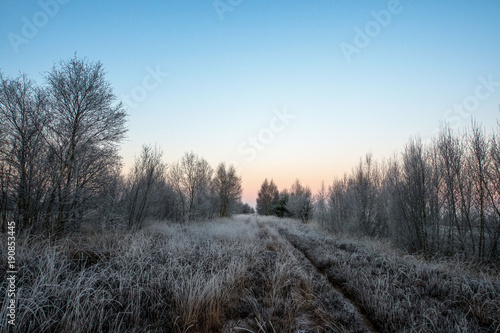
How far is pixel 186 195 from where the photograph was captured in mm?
21125

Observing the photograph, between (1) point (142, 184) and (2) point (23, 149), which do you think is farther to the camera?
(1) point (142, 184)

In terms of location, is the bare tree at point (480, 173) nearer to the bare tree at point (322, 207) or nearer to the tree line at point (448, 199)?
the tree line at point (448, 199)

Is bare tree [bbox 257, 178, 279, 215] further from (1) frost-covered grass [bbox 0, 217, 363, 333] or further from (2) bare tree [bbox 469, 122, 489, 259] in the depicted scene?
(1) frost-covered grass [bbox 0, 217, 363, 333]

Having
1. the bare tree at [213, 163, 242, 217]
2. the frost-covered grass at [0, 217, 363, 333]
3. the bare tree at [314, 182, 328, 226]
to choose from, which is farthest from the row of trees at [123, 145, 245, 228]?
the bare tree at [314, 182, 328, 226]

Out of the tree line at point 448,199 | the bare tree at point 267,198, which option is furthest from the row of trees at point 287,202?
the tree line at point 448,199

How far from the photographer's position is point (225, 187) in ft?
101

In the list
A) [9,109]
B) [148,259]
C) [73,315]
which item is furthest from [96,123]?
[73,315]

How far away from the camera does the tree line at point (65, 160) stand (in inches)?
224

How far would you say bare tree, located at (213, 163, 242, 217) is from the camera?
30.0 metres

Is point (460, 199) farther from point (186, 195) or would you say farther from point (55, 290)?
point (186, 195)

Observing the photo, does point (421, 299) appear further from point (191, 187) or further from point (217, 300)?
point (191, 187)

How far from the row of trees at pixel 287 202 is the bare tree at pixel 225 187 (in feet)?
37.3

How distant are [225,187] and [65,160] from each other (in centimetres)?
2436

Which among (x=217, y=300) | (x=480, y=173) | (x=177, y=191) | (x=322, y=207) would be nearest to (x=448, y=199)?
(x=480, y=173)
